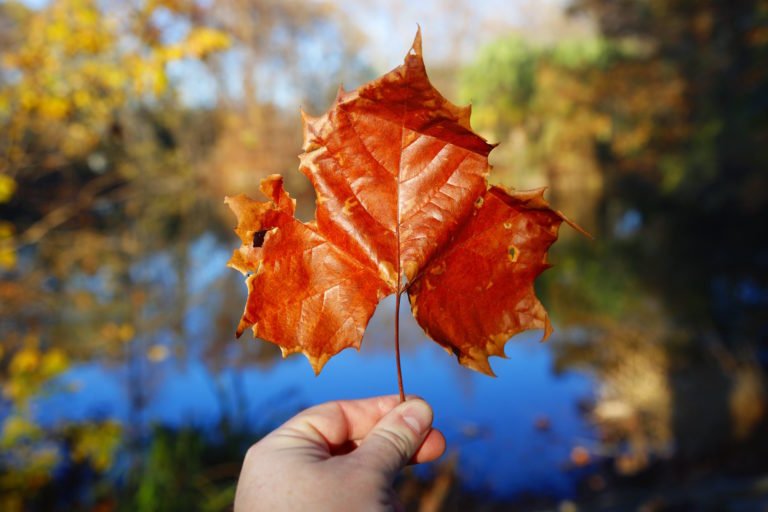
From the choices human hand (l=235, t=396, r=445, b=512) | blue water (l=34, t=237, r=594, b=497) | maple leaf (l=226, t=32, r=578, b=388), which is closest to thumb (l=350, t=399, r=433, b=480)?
human hand (l=235, t=396, r=445, b=512)

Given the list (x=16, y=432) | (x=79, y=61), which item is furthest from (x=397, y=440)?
(x=79, y=61)

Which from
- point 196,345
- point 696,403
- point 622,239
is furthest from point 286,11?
point 696,403

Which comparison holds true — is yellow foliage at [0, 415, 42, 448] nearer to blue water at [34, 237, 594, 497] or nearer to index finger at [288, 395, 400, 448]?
blue water at [34, 237, 594, 497]

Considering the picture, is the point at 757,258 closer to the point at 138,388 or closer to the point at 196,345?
the point at 196,345

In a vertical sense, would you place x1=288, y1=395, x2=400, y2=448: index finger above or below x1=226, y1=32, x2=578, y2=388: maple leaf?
below

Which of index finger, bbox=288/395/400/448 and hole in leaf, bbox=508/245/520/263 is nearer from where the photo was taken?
hole in leaf, bbox=508/245/520/263

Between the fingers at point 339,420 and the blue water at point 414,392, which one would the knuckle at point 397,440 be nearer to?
the fingers at point 339,420
